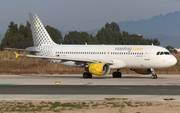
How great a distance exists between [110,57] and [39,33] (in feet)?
39.3

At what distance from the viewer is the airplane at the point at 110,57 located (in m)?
34.9

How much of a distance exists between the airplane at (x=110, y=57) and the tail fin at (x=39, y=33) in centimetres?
125

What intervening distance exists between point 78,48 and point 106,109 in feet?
85.9

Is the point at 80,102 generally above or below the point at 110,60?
below

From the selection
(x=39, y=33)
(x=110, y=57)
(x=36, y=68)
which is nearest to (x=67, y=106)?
(x=110, y=57)

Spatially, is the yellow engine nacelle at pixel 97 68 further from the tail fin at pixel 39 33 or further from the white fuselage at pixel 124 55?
Result: the tail fin at pixel 39 33

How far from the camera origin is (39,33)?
145ft

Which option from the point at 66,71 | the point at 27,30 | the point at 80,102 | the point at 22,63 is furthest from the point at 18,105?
the point at 27,30

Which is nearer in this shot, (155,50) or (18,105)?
(18,105)

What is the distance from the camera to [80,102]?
53.5 feet

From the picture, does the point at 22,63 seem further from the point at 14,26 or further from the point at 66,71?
the point at 14,26

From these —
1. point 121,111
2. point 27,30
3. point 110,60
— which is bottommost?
point 121,111

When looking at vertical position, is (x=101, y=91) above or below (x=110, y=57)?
below

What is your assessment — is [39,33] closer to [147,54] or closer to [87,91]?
[147,54]
